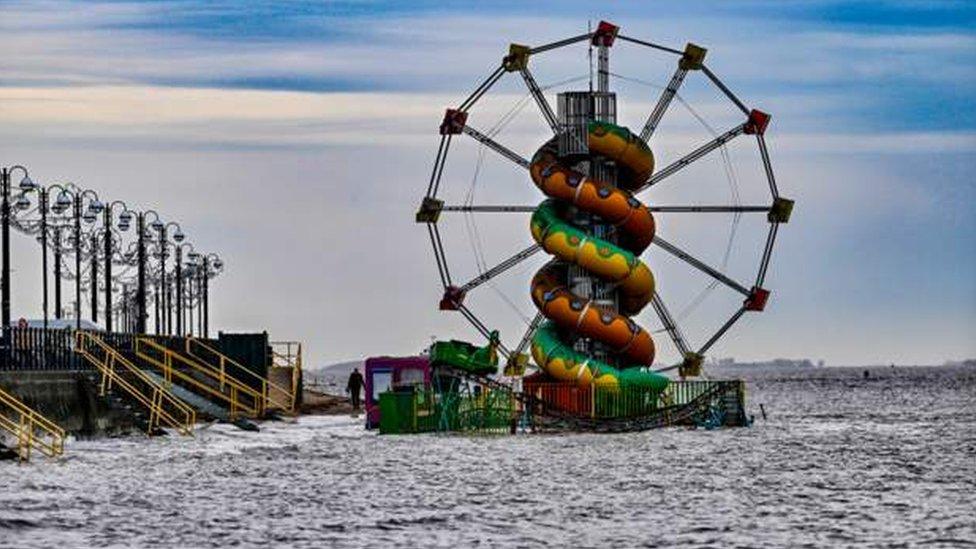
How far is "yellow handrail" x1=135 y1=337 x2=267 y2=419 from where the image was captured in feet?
241

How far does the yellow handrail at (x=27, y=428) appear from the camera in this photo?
51.3 m

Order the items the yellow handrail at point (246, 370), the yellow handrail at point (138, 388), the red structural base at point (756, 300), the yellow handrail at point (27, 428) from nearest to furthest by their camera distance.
Answer: the yellow handrail at point (27, 428), the yellow handrail at point (138, 388), the red structural base at point (756, 300), the yellow handrail at point (246, 370)

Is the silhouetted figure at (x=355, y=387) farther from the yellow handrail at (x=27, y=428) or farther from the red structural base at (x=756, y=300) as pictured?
the yellow handrail at (x=27, y=428)

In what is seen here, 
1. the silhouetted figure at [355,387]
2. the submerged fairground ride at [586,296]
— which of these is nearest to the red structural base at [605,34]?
the submerged fairground ride at [586,296]

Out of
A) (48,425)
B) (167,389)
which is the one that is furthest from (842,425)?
(48,425)

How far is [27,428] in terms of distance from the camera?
172 feet

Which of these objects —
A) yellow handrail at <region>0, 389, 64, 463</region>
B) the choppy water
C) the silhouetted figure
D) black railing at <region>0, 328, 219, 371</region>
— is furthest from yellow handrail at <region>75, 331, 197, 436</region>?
the silhouetted figure

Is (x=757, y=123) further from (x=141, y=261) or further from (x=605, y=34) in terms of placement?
(x=141, y=261)

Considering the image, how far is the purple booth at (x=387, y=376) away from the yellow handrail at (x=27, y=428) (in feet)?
55.7

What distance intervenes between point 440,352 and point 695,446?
945 centimetres

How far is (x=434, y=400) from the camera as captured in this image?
70688 millimetres

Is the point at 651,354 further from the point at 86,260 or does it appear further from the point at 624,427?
the point at 86,260

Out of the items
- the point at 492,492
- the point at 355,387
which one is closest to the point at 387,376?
the point at 355,387

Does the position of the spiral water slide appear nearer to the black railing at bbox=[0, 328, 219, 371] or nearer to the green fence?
the green fence
